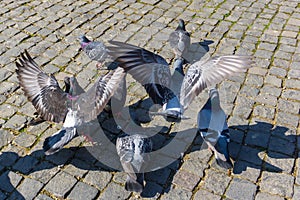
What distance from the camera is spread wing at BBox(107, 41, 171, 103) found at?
477 centimetres

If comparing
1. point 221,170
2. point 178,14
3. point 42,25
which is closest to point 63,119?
point 221,170

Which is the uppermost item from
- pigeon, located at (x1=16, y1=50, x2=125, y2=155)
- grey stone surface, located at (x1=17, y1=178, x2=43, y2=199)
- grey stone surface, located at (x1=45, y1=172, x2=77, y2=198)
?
pigeon, located at (x1=16, y1=50, x2=125, y2=155)

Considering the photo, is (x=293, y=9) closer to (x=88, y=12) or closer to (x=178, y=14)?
(x=178, y=14)

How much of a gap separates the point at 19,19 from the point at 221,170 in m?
5.25

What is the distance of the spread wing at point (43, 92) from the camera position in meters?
4.96

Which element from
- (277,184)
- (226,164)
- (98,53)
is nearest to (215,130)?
(226,164)

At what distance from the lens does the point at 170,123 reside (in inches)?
214

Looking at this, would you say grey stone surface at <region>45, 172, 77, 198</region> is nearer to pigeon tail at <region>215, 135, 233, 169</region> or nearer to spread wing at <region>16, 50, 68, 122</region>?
spread wing at <region>16, 50, 68, 122</region>

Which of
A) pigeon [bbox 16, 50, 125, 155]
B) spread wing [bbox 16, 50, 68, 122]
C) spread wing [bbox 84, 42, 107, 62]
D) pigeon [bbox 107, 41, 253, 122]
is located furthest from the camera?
spread wing [bbox 84, 42, 107, 62]

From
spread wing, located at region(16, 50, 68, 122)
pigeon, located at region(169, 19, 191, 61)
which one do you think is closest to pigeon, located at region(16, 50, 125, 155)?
spread wing, located at region(16, 50, 68, 122)

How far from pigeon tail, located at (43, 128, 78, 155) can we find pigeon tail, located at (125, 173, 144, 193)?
2.81 feet

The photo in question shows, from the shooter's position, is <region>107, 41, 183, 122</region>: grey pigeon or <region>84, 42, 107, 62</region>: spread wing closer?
<region>107, 41, 183, 122</region>: grey pigeon

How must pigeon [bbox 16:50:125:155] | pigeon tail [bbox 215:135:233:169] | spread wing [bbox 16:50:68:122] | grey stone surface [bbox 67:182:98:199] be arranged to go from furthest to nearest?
spread wing [bbox 16:50:68:122]
pigeon [bbox 16:50:125:155]
pigeon tail [bbox 215:135:233:169]
grey stone surface [bbox 67:182:98:199]

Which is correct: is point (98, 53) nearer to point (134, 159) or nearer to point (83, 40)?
point (83, 40)
